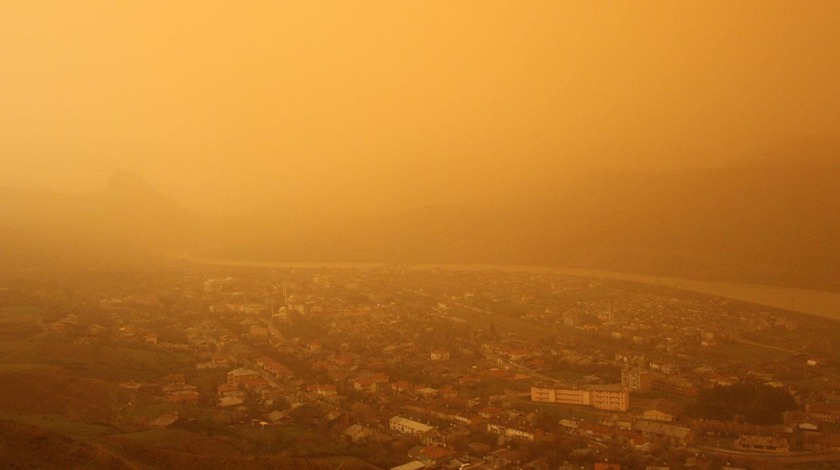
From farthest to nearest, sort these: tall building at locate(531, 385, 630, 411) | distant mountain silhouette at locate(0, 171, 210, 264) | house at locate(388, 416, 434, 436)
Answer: distant mountain silhouette at locate(0, 171, 210, 264)
tall building at locate(531, 385, 630, 411)
house at locate(388, 416, 434, 436)

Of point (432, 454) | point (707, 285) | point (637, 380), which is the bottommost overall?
point (432, 454)

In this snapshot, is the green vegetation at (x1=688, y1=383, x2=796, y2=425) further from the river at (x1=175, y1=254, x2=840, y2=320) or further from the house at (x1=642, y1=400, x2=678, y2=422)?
the river at (x1=175, y1=254, x2=840, y2=320)

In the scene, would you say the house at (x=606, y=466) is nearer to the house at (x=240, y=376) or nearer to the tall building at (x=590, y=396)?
the tall building at (x=590, y=396)

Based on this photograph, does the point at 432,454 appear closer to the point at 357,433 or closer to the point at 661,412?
the point at 357,433

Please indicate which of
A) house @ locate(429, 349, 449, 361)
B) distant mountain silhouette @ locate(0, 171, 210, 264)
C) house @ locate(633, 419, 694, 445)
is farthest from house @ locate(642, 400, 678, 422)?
distant mountain silhouette @ locate(0, 171, 210, 264)

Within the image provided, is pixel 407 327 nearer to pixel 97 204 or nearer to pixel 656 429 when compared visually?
pixel 656 429

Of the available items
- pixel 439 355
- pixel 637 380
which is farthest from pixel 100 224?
pixel 637 380

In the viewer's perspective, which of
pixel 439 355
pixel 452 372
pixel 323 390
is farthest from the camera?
pixel 439 355

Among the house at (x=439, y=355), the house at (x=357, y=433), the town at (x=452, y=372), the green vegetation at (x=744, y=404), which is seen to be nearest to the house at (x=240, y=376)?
the town at (x=452, y=372)
